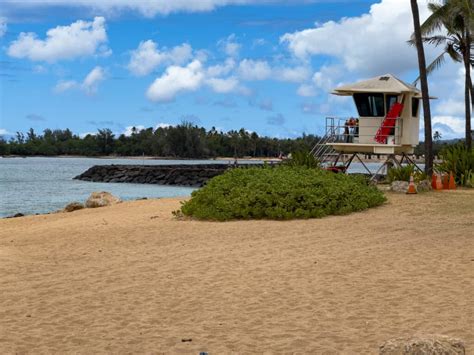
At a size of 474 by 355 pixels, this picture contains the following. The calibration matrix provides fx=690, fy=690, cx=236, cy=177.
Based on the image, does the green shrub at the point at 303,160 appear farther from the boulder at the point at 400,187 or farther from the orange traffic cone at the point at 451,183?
the orange traffic cone at the point at 451,183

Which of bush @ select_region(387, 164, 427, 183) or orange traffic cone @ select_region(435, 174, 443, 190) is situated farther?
bush @ select_region(387, 164, 427, 183)

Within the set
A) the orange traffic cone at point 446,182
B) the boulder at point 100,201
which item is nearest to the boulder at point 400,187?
the orange traffic cone at point 446,182

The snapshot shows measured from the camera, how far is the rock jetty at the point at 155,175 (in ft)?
195

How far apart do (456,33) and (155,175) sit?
35305mm

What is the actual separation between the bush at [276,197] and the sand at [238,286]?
0.79 meters

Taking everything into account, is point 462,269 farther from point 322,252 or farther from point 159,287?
point 159,287

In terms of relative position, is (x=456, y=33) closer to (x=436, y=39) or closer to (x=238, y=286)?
(x=436, y=39)

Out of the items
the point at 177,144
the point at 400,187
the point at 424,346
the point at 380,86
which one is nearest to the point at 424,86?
the point at 380,86

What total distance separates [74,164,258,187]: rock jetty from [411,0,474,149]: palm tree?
935 inches

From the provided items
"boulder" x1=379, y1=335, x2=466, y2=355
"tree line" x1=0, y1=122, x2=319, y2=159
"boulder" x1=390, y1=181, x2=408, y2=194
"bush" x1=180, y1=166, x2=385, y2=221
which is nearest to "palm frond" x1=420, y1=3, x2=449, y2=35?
"boulder" x1=390, y1=181, x2=408, y2=194

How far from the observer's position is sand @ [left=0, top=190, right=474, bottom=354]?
6.65 metres

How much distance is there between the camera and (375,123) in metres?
28.4

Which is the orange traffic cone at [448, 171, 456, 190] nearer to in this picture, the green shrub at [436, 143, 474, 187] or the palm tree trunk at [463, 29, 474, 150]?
the green shrub at [436, 143, 474, 187]

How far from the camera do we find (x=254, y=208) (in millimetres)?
16609
